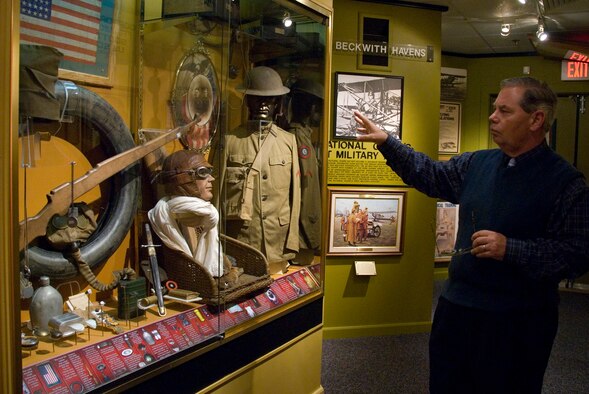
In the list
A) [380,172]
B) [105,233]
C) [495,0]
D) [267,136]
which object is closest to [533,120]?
[267,136]

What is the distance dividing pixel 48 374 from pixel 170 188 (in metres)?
0.99

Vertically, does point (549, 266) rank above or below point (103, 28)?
Result: below

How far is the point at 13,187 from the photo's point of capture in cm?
145

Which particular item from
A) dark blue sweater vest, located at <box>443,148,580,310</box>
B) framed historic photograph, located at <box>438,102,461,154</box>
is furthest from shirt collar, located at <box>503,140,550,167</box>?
framed historic photograph, located at <box>438,102,461,154</box>

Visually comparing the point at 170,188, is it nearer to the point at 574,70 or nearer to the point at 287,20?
the point at 287,20

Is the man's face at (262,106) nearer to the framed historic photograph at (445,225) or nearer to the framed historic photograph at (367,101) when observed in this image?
the framed historic photograph at (367,101)

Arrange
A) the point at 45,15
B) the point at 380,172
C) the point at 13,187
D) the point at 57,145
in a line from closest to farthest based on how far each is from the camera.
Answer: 1. the point at 13,187
2. the point at 45,15
3. the point at 57,145
4. the point at 380,172

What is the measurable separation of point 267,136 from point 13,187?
1771 mm

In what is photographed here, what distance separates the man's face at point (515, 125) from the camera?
7.26 ft

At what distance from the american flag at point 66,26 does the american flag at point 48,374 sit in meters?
0.94

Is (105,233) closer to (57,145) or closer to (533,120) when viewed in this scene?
(57,145)

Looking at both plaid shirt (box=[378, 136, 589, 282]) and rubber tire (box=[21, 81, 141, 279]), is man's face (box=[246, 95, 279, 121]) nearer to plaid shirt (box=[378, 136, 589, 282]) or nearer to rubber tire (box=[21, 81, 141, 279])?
rubber tire (box=[21, 81, 141, 279])

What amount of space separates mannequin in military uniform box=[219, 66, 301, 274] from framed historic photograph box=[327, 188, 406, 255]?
4.14 feet

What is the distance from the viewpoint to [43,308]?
1.85 metres
